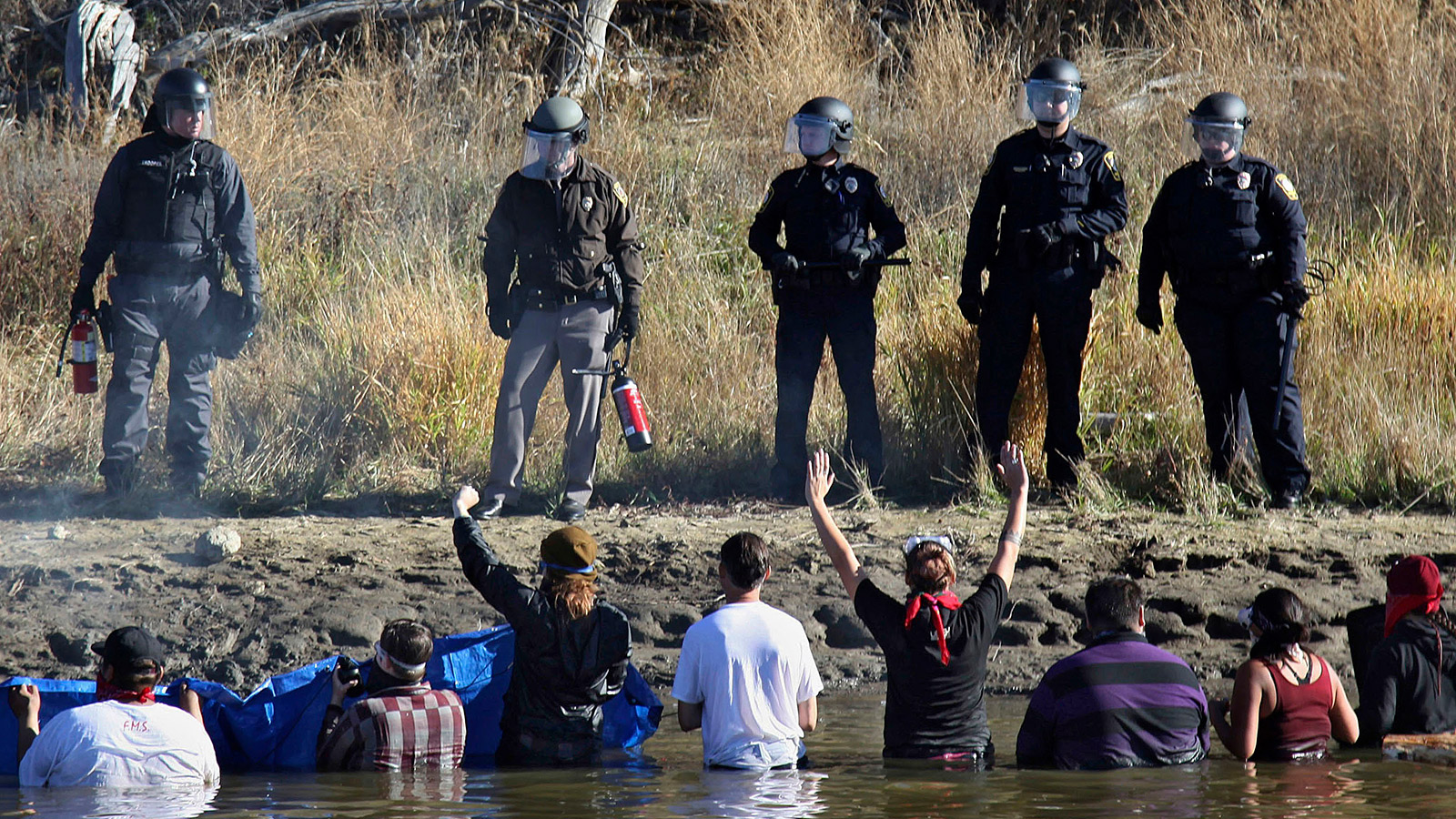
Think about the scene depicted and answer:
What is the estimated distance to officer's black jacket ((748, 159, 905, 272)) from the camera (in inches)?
331

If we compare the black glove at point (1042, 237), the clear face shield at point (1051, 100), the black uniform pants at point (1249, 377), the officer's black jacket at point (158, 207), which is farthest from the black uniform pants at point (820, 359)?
the officer's black jacket at point (158, 207)

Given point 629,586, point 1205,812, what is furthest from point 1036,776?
point 629,586

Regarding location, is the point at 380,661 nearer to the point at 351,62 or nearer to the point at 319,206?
the point at 319,206

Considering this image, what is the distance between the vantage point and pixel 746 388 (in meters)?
10.6

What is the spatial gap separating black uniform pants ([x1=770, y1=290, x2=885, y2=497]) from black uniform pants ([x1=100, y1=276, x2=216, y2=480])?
299 cm

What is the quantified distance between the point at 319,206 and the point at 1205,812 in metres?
9.98

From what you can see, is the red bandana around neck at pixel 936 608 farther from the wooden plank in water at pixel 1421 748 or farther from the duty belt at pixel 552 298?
the duty belt at pixel 552 298

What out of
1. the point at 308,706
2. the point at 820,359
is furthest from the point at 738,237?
the point at 308,706

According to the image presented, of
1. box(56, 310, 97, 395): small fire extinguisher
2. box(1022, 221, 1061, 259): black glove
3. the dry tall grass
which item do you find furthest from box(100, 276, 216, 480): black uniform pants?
box(1022, 221, 1061, 259): black glove

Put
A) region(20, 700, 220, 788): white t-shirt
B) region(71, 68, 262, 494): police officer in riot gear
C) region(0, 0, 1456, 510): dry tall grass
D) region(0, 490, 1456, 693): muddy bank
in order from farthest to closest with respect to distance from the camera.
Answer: region(0, 0, 1456, 510): dry tall grass → region(71, 68, 262, 494): police officer in riot gear → region(0, 490, 1456, 693): muddy bank → region(20, 700, 220, 788): white t-shirt

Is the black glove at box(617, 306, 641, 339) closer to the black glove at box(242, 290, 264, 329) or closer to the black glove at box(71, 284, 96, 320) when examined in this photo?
the black glove at box(242, 290, 264, 329)

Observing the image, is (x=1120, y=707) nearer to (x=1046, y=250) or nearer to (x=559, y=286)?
(x=1046, y=250)

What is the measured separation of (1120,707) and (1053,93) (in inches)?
147

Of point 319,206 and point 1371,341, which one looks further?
point 319,206
